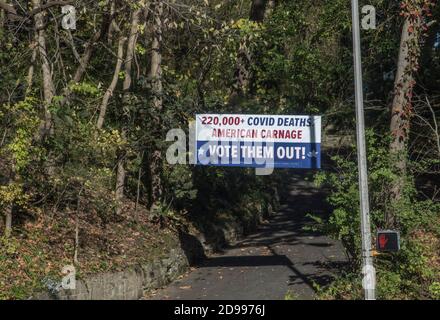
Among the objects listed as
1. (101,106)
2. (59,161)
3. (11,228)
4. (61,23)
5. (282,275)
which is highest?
(61,23)

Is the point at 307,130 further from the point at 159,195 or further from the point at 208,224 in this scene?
the point at 208,224

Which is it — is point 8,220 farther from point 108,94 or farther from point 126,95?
point 126,95

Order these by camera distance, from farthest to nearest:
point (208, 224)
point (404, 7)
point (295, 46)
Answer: point (295, 46) → point (208, 224) → point (404, 7)

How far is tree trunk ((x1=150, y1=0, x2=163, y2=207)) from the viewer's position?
15737 mm

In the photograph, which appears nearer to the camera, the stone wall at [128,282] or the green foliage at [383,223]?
the stone wall at [128,282]

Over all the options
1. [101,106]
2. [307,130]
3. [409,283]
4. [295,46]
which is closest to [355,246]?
[409,283]

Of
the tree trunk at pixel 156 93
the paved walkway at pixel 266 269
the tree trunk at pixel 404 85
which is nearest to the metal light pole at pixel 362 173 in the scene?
the paved walkway at pixel 266 269

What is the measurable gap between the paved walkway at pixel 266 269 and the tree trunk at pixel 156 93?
227 centimetres

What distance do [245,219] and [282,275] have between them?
22.6 feet

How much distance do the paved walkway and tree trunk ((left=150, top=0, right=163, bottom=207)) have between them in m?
2.27

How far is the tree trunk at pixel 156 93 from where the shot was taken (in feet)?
51.6

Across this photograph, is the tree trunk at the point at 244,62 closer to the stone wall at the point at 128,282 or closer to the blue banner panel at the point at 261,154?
the stone wall at the point at 128,282

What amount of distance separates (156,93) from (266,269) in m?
4.87

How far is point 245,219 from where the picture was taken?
70.8 feet
